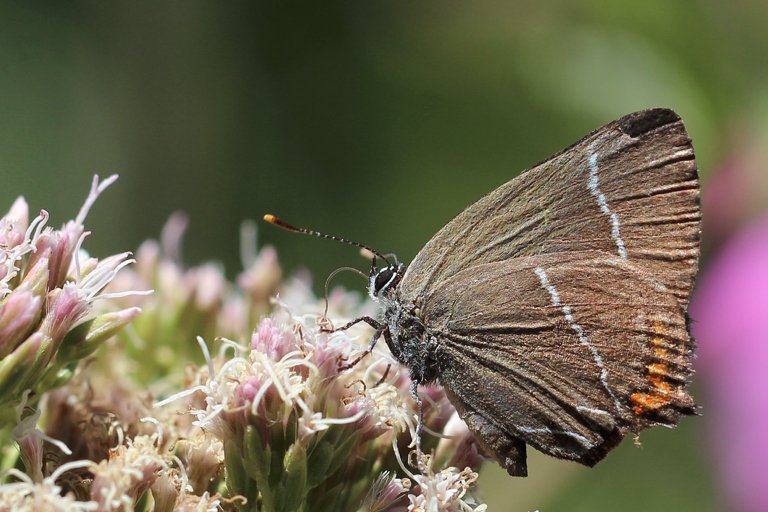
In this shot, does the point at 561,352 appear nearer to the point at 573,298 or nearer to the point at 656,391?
the point at 573,298

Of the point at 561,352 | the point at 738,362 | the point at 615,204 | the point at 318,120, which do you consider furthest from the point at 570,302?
the point at 318,120

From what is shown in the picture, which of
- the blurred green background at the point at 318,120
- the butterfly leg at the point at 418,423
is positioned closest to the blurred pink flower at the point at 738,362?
the blurred green background at the point at 318,120

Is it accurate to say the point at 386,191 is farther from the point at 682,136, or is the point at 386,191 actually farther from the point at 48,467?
the point at 48,467

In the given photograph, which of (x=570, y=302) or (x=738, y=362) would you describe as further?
(x=738, y=362)

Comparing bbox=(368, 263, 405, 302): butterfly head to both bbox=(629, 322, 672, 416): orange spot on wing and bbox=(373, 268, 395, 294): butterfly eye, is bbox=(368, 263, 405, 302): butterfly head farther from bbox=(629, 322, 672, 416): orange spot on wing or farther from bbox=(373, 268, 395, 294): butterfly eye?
bbox=(629, 322, 672, 416): orange spot on wing

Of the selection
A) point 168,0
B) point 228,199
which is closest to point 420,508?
point 228,199

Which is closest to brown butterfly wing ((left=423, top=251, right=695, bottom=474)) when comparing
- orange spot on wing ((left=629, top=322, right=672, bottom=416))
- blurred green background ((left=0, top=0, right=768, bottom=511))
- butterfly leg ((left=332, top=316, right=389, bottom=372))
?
orange spot on wing ((left=629, top=322, right=672, bottom=416))

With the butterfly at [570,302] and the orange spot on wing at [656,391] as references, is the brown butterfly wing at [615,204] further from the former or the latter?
the orange spot on wing at [656,391]
